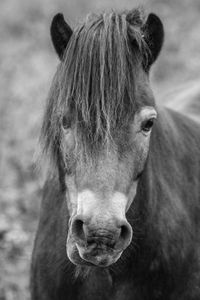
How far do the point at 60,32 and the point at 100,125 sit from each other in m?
0.64

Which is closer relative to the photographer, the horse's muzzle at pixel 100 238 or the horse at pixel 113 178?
the horse's muzzle at pixel 100 238

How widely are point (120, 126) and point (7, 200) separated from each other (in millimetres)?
3895

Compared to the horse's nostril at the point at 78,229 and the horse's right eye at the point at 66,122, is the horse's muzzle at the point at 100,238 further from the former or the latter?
the horse's right eye at the point at 66,122

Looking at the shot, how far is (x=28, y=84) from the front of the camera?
10086 mm

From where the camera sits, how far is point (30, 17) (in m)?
11.8

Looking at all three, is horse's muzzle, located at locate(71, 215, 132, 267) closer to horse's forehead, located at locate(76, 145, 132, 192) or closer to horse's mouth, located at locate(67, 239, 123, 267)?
horse's mouth, located at locate(67, 239, 123, 267)

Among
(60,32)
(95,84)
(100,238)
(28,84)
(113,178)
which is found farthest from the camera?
(28,84)

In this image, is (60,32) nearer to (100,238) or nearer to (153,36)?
(153,36)

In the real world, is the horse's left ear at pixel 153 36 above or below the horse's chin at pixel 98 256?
above

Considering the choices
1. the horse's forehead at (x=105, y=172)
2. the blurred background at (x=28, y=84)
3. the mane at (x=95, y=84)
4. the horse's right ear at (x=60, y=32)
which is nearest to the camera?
the horse's forehead at (x=105, y=172)

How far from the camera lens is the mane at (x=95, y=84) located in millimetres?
2852

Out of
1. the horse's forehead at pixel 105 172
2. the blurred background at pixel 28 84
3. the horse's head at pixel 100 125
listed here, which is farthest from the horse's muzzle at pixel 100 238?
the blurred background at pixel 28 84

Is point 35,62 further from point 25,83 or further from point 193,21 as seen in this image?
point 193,21

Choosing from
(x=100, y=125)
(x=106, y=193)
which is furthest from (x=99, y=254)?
(x=100, y=125)
